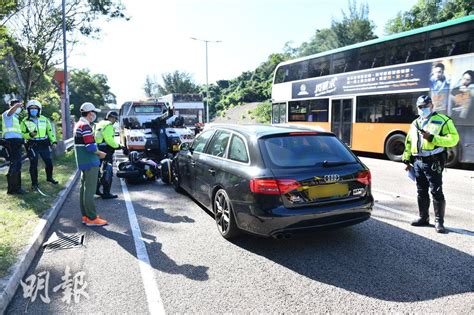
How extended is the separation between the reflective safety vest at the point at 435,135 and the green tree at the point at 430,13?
3758 centimetres

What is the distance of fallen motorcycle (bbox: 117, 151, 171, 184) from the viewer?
8.38 meters

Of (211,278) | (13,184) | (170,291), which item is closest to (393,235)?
(211,278)

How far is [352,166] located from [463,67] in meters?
7.80

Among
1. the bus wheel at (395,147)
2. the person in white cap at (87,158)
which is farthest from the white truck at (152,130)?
the bus wheel at (395,147)

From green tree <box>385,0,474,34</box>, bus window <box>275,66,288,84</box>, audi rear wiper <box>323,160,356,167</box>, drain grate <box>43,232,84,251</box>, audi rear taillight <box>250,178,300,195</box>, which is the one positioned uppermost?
green tree <box>385,0,474,34</box>

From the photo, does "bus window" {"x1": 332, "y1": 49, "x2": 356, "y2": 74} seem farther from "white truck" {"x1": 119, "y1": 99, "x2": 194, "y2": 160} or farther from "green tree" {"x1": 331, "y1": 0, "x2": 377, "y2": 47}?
"green tree" {"x1": 331, "y1": 0, "x2": 377, "y2": 47}

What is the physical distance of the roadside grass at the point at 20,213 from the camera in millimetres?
4047

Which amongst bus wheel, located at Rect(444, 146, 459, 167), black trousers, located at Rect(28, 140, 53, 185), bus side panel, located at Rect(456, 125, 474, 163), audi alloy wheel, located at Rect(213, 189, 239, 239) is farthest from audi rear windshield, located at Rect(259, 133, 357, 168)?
bus wheel, located at Rect(444, 146, 459, 167)

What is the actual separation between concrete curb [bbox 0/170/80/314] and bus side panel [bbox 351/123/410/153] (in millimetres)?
10377

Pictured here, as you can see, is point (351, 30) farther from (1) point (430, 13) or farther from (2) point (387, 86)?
(2) point (387, 86)

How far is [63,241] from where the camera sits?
4.70 m

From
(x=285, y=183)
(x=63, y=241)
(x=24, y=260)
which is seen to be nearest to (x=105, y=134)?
(x=63, y=241)

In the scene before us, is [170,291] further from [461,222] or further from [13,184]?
[13,184]

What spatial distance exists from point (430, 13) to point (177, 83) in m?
52.8
